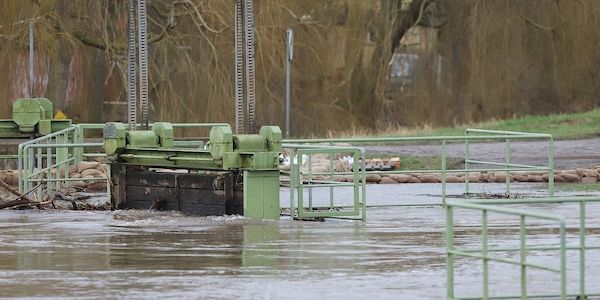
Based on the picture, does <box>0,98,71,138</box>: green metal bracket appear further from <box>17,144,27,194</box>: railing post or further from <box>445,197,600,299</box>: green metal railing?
<box>445,197,600,299</box>: green metal railing

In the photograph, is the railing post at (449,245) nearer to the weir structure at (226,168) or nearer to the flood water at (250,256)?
the flood water at (250,256)

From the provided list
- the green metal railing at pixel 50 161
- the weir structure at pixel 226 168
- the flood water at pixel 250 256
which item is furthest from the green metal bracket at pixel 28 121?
the flood water at pixel 250 256

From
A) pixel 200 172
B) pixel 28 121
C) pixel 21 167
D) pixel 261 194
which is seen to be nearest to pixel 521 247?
pixel 261 194

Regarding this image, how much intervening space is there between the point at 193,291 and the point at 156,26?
26330 mm

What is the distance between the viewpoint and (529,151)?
123 ft

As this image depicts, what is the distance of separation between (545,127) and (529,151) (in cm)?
522

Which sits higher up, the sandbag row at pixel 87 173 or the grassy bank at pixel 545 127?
the grassy bank at pixel 545 127

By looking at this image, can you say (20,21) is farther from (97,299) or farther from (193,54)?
(97,299)

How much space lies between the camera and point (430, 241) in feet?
63.4

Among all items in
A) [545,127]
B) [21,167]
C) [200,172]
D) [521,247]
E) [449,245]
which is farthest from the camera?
[545,127]

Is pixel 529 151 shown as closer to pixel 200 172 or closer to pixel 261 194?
pixel 200 172

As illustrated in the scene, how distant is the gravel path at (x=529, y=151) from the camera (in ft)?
113

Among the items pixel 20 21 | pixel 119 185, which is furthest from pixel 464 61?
pixel 119 185

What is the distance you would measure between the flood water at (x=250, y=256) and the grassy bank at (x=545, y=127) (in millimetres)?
17571
